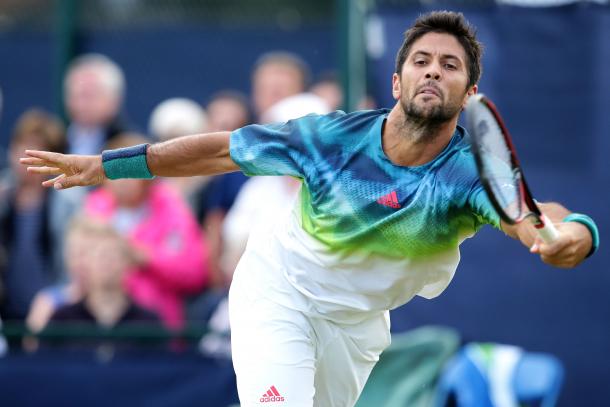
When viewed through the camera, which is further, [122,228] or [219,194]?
[219,194]

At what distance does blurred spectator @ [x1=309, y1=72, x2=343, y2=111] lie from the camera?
873 centimetres

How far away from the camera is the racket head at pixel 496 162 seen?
12.8 ft

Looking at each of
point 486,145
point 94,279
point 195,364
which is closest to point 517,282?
point 195,364

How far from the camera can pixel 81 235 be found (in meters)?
7.70

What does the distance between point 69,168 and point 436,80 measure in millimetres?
1537

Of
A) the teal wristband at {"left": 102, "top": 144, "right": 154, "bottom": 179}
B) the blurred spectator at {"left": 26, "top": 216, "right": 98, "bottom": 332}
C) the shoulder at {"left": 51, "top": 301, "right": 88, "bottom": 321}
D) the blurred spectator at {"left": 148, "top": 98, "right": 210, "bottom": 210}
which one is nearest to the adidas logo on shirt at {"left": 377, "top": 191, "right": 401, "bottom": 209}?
the teal wristband at {"left": 102, "top": 144, "right": 154, "bottom": 179}

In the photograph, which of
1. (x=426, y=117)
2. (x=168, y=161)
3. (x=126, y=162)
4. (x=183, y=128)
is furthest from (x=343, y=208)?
(x=183, y=128)

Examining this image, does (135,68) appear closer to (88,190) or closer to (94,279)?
(88,190)

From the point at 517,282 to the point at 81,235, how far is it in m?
2.93

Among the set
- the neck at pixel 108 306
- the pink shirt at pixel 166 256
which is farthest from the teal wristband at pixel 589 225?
the neck at pixel 108 306

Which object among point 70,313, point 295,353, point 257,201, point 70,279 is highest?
point 295,353

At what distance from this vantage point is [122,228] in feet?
25.8

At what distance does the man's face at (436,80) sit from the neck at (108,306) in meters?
3.71

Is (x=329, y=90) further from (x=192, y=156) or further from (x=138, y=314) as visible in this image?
(x=192, y=156)
